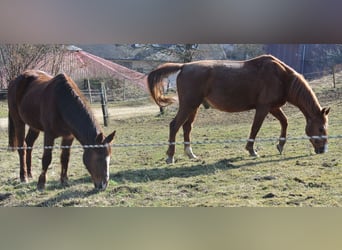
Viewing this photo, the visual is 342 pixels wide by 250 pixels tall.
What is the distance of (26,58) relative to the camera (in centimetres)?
272

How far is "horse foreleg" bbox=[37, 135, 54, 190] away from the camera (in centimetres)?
260

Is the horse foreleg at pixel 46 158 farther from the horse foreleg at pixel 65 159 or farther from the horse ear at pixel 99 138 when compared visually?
the horse ear at pixel 99 138

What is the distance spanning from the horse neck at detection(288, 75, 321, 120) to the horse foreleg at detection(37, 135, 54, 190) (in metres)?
1.47

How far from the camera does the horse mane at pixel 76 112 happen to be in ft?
8.15

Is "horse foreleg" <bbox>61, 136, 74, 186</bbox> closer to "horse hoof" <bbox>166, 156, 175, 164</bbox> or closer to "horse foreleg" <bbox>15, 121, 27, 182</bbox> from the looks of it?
"horse foreleg" <bbox>15, 121, 27, 182</bbox>

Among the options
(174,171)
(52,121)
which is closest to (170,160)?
(174,171)

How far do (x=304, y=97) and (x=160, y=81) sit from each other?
87 centimetres

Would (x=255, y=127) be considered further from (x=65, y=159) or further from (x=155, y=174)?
A: (x=65, y=159)

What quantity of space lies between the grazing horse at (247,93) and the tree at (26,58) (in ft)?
1.95

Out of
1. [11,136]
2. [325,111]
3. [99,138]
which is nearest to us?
[99,138]

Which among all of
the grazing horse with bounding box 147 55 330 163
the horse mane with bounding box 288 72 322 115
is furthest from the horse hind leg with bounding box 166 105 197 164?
the horse mane with bounding box 288 72 322 115
